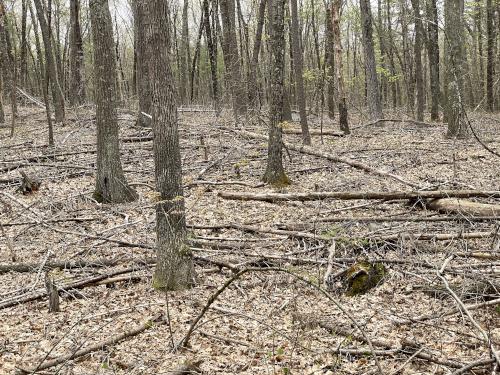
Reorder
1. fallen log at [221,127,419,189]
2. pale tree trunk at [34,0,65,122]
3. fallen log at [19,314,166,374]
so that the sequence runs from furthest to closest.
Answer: pale tree trunk at [34,0,65,122] < fallen log at [221,127,419,189] < fallen log at [19,314,166,374]

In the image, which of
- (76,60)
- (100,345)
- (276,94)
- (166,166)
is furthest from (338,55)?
(100,345)

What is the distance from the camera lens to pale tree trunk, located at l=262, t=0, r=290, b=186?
30.2ft

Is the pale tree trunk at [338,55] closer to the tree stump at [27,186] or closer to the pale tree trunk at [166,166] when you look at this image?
the tree stump at [27,186]

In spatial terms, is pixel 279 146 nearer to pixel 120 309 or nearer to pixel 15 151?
pixel 120 309

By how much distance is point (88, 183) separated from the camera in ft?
35.2

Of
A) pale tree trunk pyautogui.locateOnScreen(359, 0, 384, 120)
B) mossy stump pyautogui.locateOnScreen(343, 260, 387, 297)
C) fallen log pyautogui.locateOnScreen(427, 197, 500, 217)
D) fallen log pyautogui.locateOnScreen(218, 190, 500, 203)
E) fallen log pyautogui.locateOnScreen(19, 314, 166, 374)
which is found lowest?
fallen log pyautogui.locateOnScreen(19, 314, 166, 374)

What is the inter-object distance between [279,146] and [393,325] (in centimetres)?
546

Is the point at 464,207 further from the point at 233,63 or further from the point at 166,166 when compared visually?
the point at 233,63

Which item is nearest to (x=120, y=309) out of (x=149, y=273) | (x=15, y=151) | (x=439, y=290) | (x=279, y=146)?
(x=149, y=273)

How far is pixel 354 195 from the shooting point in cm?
818

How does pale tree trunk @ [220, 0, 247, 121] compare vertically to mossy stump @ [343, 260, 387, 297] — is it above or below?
above

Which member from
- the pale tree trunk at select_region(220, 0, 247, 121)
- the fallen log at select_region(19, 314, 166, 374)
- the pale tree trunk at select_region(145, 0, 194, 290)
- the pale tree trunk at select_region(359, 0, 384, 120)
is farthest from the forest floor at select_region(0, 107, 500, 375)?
the pale tree trunk at select_region(359, 0, 384, 120)

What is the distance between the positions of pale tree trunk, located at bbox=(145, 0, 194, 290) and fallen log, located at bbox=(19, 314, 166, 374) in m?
0.41

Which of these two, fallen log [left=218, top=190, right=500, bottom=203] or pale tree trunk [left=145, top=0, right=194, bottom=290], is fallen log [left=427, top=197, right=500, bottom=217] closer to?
fallen log [left=218, top=190, right=500, bottom=203]
